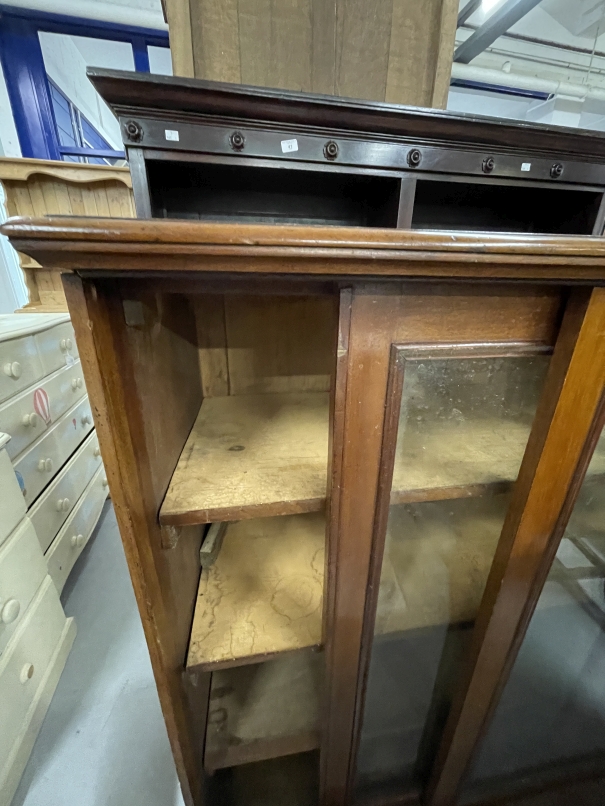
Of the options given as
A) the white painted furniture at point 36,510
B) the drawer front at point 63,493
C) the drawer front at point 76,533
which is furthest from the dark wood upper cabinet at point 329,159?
the drawer front at point 76,533

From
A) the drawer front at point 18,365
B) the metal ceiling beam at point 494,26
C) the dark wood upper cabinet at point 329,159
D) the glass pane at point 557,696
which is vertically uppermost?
the metal ceiling beam at point 494,26

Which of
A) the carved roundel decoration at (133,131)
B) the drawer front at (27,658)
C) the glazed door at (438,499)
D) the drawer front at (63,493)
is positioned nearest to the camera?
the glazed door at (438,499)

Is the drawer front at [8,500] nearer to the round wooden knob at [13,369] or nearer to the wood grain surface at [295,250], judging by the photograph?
the round wooden knob at [13,369]

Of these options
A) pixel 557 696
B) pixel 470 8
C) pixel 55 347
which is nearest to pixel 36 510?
pixel 55 347

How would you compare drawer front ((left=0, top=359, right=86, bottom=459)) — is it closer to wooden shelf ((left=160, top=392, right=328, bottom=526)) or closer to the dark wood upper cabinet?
wooden shelf ((left=160, top=392, right=328, bottom=526))

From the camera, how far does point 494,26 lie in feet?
5.06

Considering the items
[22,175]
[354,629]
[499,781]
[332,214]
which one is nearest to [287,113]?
[332,214]

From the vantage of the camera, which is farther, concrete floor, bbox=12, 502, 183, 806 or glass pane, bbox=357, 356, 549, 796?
concrete floor, bbox=12, 502, 183, 806

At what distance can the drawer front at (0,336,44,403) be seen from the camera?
1018 millimetres

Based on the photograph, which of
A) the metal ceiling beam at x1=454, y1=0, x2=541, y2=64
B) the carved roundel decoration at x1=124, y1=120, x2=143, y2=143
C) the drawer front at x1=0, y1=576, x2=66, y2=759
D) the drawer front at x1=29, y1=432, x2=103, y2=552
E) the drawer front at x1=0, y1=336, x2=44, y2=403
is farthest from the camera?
the metal ceiling beam at x1=454, y1=0, x2=541, y2=64

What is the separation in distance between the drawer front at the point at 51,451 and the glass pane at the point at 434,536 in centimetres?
117

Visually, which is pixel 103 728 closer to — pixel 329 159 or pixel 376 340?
pixel 376 340

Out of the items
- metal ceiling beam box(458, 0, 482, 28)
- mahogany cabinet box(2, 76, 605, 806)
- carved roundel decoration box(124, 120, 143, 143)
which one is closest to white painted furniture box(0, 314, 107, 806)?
mahogany cabinet box(2, 76, 605, 806)

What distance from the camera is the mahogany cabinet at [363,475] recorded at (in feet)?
1.03
